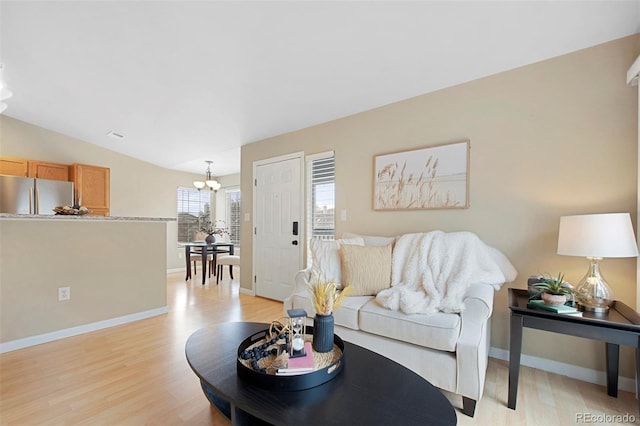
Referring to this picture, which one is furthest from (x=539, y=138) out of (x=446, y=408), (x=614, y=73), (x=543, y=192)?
(x=446, y=408)

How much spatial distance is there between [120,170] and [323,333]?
19.0 ft

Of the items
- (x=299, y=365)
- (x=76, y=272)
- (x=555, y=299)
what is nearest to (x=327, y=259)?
(x=299, y=365)

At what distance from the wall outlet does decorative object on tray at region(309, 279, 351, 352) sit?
2.85 metres

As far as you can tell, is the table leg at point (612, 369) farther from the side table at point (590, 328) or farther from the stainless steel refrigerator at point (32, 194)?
the stainless steel refrigerator at point (32, 194)

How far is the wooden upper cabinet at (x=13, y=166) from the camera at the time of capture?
401 cm

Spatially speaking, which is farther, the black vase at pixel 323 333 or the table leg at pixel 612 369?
the table leg at pixel 612 369

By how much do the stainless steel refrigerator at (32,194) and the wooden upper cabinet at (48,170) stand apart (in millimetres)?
234

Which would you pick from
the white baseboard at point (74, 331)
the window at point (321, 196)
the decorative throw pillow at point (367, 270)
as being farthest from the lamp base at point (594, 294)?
the white baseboard at point (74, 331)

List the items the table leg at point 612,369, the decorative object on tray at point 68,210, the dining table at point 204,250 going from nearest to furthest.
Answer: the table leg at point 612,369, the decorative object on tray at point 68,210, the dining table at point 204,250

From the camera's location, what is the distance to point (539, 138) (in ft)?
7.34

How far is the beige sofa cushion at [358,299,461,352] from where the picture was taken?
5.54 ft

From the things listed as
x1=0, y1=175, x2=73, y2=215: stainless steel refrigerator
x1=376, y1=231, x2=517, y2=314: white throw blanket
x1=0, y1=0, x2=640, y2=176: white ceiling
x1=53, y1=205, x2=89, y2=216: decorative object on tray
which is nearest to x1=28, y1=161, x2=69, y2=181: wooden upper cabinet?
x1=0, y1=175, x2=73, y2=215: stainless steel refrigerator

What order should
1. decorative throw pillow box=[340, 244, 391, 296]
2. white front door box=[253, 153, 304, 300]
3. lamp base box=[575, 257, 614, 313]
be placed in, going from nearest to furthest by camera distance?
lamp base box=[575, 257, 614, 313], decorative throw pillow box=[340, 244, 391, 296], white front door box=[253, 153, 304, 300]

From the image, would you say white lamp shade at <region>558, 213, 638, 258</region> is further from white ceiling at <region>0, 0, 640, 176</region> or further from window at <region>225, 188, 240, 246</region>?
window at <region>225, 188, 240, 246</region>
